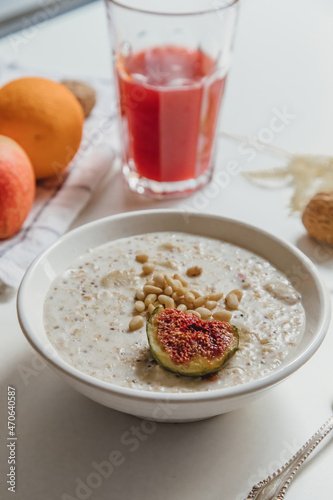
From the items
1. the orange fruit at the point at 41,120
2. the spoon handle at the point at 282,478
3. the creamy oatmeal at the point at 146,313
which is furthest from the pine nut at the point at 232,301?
the orange fruit at the point at 41,120

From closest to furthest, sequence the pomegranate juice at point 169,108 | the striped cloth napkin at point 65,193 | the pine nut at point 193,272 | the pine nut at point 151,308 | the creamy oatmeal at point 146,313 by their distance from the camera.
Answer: the creamy oatmeal at point 146,313, the pine nut at point 151,308, the pine nut at point 193,272, the striped cloth napkin at point 65,193, the pomegranate juice at point 169,108

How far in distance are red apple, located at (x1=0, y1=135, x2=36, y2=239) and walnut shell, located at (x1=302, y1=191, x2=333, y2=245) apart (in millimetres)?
626

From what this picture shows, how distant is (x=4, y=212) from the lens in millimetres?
1376

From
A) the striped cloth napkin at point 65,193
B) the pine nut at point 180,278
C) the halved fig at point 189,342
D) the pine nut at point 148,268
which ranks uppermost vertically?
the halved fig at point 189,342

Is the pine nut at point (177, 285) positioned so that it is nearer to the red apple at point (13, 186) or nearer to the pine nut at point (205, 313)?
the pine nut at point (205, 313)

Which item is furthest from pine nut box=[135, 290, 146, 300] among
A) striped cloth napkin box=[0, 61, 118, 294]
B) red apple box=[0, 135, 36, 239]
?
red apple box=[0, 135, 36, 239]

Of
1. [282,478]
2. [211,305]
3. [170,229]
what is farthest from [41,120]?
[282,478]

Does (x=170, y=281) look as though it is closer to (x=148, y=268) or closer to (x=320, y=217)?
(x=148, y=268)

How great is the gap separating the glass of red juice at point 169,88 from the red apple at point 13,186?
287 millimetres

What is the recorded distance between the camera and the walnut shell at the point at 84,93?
5.81 ft

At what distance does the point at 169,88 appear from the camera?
1461 mm

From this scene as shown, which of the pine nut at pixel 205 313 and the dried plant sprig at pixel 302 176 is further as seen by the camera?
the dried plant sprig at pixel 302 176

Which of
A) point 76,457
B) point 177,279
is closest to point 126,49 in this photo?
point 177,279

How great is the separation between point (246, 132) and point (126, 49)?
482 millimetres
